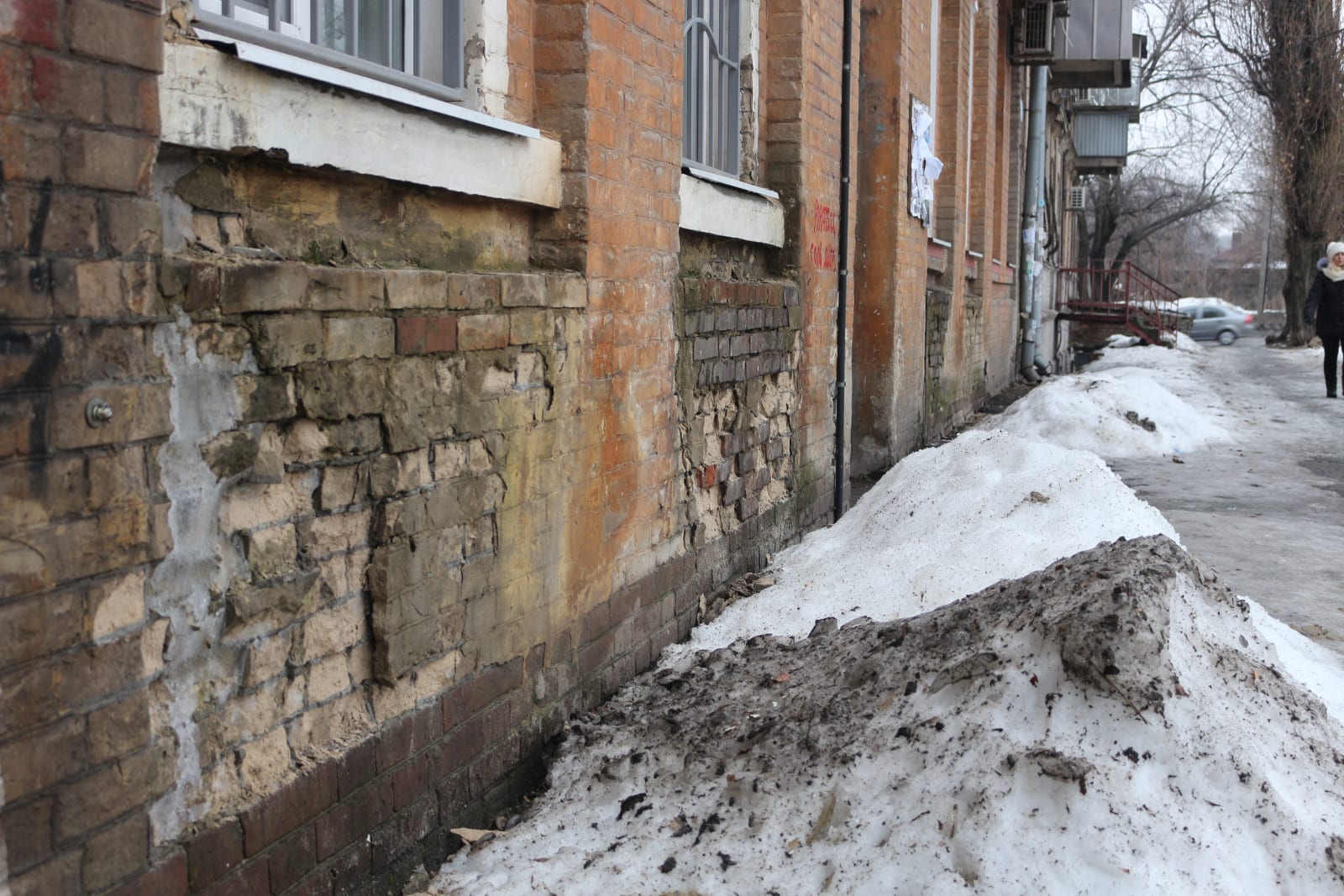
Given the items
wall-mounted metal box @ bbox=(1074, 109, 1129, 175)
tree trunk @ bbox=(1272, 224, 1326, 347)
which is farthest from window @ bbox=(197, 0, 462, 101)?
wall-mounted metal box @ bbox=(1074, 109, 1129, 175)

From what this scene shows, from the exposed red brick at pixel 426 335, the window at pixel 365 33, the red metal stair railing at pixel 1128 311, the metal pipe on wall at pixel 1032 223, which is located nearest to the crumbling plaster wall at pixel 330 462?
the exposed red brick at pixel 426 335

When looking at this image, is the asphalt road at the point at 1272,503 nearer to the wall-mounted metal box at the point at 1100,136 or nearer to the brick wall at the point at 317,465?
the brick wall at the point at 317,465

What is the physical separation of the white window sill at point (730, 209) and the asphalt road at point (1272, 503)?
276 cm

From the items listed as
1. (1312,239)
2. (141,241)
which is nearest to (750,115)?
(141,241)

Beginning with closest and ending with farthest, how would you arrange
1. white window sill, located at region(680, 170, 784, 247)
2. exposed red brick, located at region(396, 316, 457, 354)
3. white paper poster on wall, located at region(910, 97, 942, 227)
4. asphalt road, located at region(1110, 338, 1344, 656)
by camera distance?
1. exposed red brick, located at region(396, 316, 457, 354)
2. white window sill, located at region(680, 170, 784, 247)
3. asphalt road, located at region(1110, 338, 1344, 656)
4. white paper poster on wall, located at region(910, 97, 942, 227)

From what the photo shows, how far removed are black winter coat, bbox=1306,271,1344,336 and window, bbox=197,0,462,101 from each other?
12.3 m

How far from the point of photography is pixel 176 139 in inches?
81.8

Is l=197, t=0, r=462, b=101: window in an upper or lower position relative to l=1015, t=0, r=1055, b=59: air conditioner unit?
lower

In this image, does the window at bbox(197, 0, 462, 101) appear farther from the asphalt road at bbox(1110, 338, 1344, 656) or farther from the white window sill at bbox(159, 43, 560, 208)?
the asphalt road at bbox(1110, 338, 1344, 656)

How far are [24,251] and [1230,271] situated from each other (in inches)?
3411

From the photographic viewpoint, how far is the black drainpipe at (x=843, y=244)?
6781mm

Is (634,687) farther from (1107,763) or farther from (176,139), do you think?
(176,139)

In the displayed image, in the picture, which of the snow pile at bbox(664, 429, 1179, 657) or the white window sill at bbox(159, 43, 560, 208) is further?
the snow pile at bbox(664, 429, 1179, 657)

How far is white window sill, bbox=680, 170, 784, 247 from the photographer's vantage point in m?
4.72
